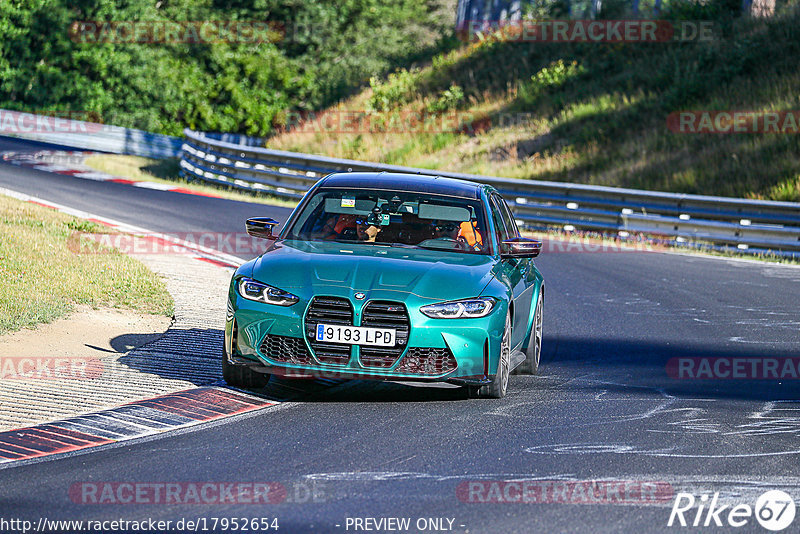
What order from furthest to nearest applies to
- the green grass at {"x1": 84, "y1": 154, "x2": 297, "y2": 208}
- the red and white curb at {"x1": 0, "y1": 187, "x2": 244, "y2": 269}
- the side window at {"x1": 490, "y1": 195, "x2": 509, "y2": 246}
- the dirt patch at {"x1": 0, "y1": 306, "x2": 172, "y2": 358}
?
the green grass at {"x1": 84, "y1": 154, "x2": 297, "y2": 208}, the red and white curb at {"x1": 0, "y1": 187, "x2": 244, "y2": 269}, the side window at {"x1": 490, "y1": 195, "x2": 509, "y2": 246}, the dirt patch at {"x1": 0, "y1": 306, "x2": 172, "y2": 358}

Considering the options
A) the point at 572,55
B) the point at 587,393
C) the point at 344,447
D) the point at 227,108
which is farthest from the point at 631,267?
the point at 227,108

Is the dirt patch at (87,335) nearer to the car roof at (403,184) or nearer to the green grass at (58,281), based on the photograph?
the green grass at (58,281)

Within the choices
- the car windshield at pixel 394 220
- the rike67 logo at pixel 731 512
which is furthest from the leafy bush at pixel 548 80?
the rike67 logo at pixel 731 512

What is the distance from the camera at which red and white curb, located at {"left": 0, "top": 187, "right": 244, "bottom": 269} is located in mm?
15764

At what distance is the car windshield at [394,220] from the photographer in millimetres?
9062

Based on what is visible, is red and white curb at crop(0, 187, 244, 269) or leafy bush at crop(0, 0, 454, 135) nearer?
red and white curb at crop(0, 187, 244, 269)

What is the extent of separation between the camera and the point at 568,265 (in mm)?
17906

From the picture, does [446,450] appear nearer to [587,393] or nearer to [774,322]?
[587,393]

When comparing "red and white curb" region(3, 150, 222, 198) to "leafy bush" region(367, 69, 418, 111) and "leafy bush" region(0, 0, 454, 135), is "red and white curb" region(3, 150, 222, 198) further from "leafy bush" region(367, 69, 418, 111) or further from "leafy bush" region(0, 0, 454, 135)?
"leafy bush" region(0, 0, 454, 135)

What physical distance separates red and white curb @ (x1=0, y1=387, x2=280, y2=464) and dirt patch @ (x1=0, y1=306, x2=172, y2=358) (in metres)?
1.72

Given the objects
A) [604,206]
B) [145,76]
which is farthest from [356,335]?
[145,76]

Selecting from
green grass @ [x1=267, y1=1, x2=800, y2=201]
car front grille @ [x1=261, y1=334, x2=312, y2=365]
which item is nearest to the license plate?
car front grille @ [x1=261, y1=334, x2=312, y2=365]

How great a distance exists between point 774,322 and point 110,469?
9068 millimetres

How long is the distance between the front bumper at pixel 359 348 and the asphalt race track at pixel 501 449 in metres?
0.28
